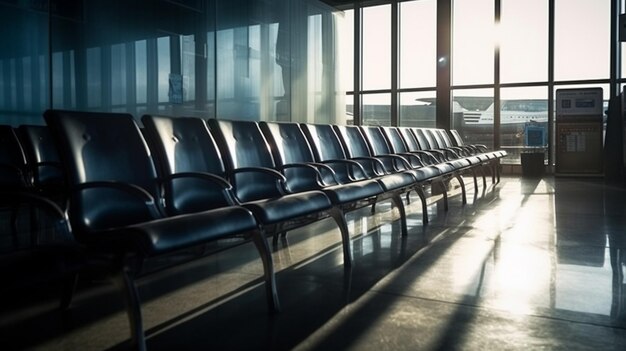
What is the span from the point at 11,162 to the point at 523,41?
9.19 m

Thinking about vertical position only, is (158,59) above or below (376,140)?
above

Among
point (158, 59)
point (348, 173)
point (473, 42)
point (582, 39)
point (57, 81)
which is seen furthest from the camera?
point (473, 42)

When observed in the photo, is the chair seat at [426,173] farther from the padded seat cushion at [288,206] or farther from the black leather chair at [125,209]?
the black leather chair at [125,209]

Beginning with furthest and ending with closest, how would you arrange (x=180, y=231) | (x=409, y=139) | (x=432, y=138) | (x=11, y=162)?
→ (x=432, y=138)
(x=409, y=139)
(x=11, y=162)
(x=180, y=231)

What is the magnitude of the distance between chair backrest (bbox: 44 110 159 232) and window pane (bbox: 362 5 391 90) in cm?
922

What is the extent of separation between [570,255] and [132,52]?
483cm

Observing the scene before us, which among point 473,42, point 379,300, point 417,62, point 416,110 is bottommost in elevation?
point 379,300

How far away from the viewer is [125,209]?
6.54 feet

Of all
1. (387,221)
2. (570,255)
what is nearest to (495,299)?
(570,255)

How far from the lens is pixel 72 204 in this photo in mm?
1779

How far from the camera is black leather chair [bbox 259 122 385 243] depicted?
9.09 feet

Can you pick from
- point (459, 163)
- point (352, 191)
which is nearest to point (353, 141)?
point (352, 191)

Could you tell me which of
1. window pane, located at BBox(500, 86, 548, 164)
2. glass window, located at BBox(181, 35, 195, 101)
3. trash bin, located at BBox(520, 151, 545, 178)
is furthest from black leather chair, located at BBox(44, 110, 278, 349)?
window pane, located at BBox(500, 86, 548, 164)

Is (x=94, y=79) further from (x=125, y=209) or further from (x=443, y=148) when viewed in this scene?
(x=443, y=148)
